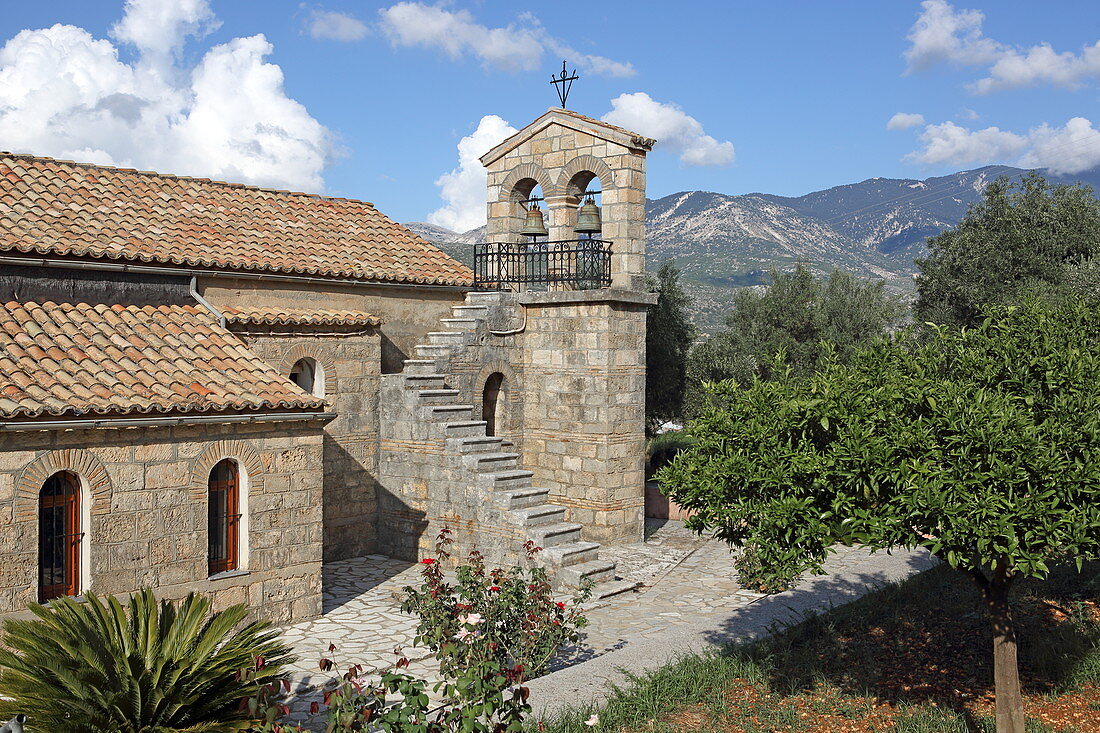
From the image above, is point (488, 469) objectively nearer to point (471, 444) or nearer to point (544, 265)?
point (471, 444)

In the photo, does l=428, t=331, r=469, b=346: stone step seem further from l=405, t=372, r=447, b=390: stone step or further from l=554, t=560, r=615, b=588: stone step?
l=554, t=560, r=615, b=588: stone step

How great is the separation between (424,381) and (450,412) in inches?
30.3

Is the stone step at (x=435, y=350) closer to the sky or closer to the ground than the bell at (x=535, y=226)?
closer to the ground

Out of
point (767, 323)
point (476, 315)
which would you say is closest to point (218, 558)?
point (476, 315)

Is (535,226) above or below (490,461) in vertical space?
above

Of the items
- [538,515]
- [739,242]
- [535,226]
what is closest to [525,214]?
[535,226]

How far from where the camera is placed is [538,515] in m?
13.8

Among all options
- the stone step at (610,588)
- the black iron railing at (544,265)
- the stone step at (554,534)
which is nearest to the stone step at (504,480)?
the stone step at (554,534)

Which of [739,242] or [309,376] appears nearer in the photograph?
[309,376]

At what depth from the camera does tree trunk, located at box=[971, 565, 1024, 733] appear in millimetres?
7473

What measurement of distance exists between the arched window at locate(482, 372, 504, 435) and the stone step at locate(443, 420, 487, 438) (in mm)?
1874

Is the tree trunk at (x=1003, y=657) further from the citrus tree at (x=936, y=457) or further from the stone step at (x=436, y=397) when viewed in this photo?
the stone step at (x=436, y=397)

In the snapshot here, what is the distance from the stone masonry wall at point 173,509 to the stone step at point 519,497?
295 cm

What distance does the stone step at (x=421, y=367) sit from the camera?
15552 mm
